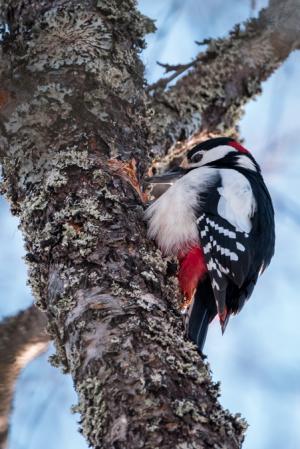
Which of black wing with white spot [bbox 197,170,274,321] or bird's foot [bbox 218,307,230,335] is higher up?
black wing with white spot [bbox 197,170,274,321]

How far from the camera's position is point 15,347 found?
8.21 feet

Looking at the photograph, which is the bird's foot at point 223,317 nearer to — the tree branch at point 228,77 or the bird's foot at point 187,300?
the bird's foot at point 187,300

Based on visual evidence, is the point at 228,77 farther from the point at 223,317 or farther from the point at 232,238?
the point at 223,317

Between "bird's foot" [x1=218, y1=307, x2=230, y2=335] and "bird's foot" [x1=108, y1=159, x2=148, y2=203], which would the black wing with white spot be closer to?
"bird's foot" [x1=218, y1=307, x2=230, y2=335]

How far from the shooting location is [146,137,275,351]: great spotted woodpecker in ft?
8.70

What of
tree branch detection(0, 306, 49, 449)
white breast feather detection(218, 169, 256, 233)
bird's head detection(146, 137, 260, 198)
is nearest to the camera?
tree branch detection(0, 306, 49, 449)

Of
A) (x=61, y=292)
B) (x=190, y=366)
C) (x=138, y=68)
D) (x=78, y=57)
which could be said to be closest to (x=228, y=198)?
(x=138, y=68)

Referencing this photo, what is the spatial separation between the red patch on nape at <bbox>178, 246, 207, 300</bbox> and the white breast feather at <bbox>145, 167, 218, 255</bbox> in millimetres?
48

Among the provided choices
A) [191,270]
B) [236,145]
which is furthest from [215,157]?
[191,270]

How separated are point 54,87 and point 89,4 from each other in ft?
1.64

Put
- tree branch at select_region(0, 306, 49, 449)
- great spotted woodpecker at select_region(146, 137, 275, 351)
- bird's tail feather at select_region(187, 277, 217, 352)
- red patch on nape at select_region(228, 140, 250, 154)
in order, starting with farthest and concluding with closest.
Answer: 1. red patch on nape at select_region(228, 140, 250, 154)
2. great spotted woodpecker at select_region(146, 137, 275, 351)
3. bird's tail feather at select_region(187, 277, 217, 352)
4. tree branch at select_region(0, 306, 49, 449)

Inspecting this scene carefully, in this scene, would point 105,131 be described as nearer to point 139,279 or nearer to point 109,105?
point 109,105

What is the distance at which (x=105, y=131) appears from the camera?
2561 mm

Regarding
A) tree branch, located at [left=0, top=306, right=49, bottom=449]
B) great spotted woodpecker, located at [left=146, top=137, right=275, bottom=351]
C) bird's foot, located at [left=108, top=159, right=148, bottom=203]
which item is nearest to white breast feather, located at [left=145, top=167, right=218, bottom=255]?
great spotted woodpecker, located at [left=146, top=137, right=275, bottom=351]
